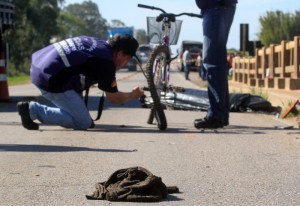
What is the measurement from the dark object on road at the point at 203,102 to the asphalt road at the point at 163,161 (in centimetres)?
194

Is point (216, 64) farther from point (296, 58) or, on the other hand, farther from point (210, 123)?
point (296, 58)

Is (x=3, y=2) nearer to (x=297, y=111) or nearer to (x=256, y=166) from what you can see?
(x=297, y=111)

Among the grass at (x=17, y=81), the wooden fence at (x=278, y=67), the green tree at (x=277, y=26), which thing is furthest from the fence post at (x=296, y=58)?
the green tree at (x=277, y=26)

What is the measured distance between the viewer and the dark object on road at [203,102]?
41.9 feet

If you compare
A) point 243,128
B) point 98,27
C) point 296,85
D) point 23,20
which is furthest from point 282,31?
point 98,27

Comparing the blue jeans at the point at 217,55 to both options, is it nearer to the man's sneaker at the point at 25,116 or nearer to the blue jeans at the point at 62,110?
the blue jeans at the point at 62,110

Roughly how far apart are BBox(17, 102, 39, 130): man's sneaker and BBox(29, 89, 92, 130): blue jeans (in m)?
0.05

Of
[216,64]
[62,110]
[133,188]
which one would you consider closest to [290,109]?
[216,64]

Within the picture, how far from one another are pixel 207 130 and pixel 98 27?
189038 mm

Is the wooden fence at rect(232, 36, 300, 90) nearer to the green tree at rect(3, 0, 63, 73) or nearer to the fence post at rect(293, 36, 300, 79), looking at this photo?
the fence post at rect(293, 36, 300, 79)

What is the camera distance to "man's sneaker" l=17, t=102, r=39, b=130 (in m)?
9.30

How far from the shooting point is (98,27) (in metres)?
197

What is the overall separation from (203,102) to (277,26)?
78.2 m

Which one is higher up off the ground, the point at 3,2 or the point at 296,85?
the point at 3,2
